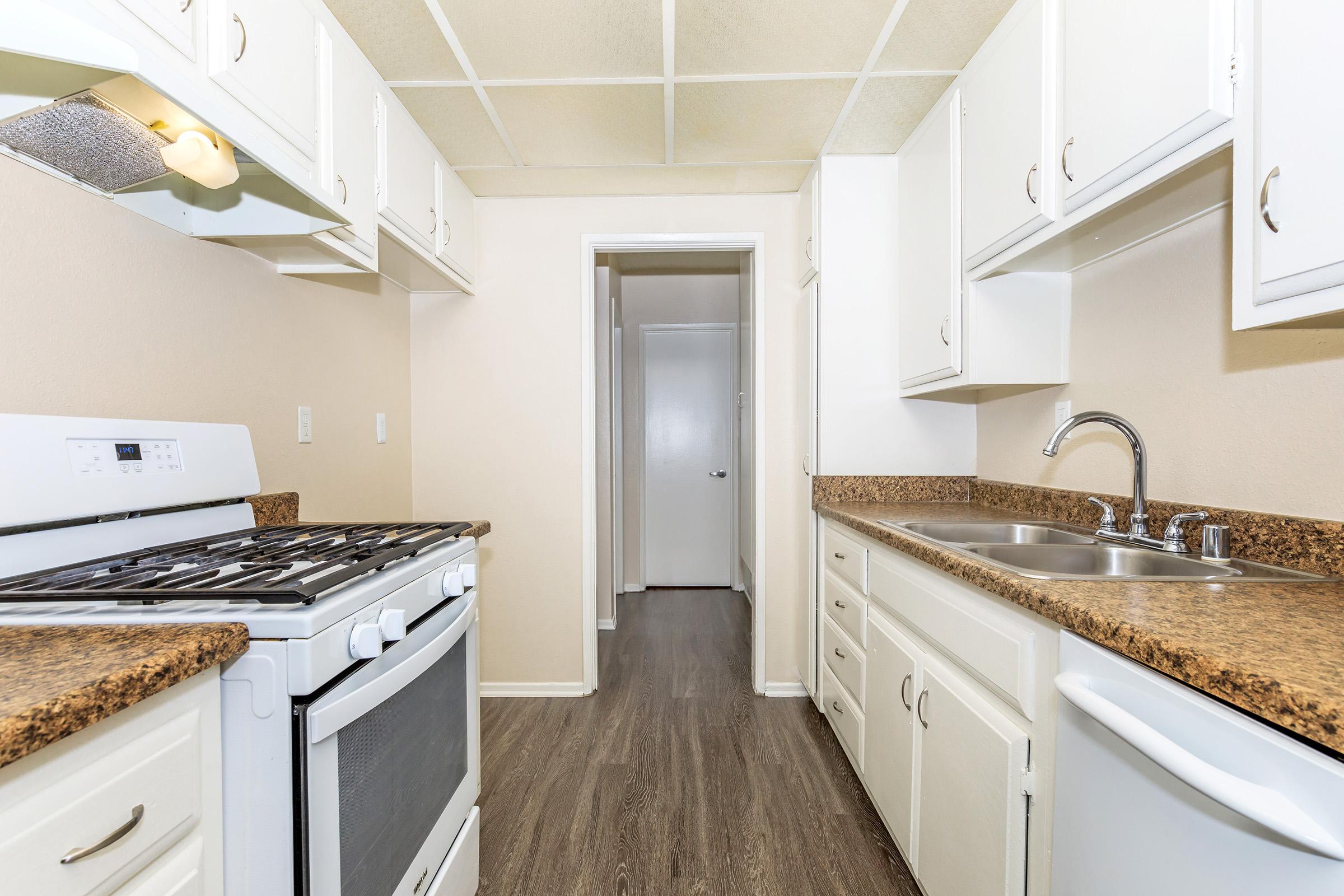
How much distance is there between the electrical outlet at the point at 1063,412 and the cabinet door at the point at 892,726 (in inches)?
32.9

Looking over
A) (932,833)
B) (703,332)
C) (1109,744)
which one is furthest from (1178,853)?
(703,332)

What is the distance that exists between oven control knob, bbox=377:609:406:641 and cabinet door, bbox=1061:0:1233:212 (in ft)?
5.05

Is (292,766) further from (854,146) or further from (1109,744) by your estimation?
(854,146)

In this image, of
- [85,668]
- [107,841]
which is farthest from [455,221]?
[107,841]

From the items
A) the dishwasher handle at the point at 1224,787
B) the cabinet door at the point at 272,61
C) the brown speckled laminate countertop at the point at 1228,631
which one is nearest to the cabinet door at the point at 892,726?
the brown speckled laminate countertop at the point at 1228,631

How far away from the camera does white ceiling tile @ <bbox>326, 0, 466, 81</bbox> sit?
1526 mm

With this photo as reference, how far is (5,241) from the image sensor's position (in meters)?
1.05

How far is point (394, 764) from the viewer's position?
3.48 ft

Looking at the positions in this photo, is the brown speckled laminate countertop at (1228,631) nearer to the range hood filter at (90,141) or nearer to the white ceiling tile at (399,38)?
the range hood filter at (90,141)

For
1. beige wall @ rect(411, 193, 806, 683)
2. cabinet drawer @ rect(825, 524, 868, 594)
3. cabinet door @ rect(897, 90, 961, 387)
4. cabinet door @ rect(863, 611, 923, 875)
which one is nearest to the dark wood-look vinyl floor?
cabinet door @ rect(863, 611, 923, 875)

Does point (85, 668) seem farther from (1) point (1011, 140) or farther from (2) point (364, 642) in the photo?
(1) point (1011, 140)

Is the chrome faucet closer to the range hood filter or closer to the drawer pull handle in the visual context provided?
the drawer pull handle

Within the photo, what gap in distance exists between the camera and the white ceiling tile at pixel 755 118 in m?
1.90

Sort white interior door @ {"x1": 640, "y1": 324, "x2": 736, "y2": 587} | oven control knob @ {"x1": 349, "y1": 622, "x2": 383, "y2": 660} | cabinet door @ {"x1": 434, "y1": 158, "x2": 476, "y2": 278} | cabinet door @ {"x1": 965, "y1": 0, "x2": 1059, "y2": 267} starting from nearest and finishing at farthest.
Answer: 1. oven control knob @ {"x1": 349, "y1": 622, "x2": 383, "y2": 660}
2. cabinet door @ {"x1": 965, "y1": 0, "x2": 1059, "y2": 267}
3. cabinet door @ {"x1": 434, "y1": 158, "x2": 476, "y2": 278}
4. white interior door @ {"x1": 640, "y1": 324, "x2": 736, "y2": 587}
